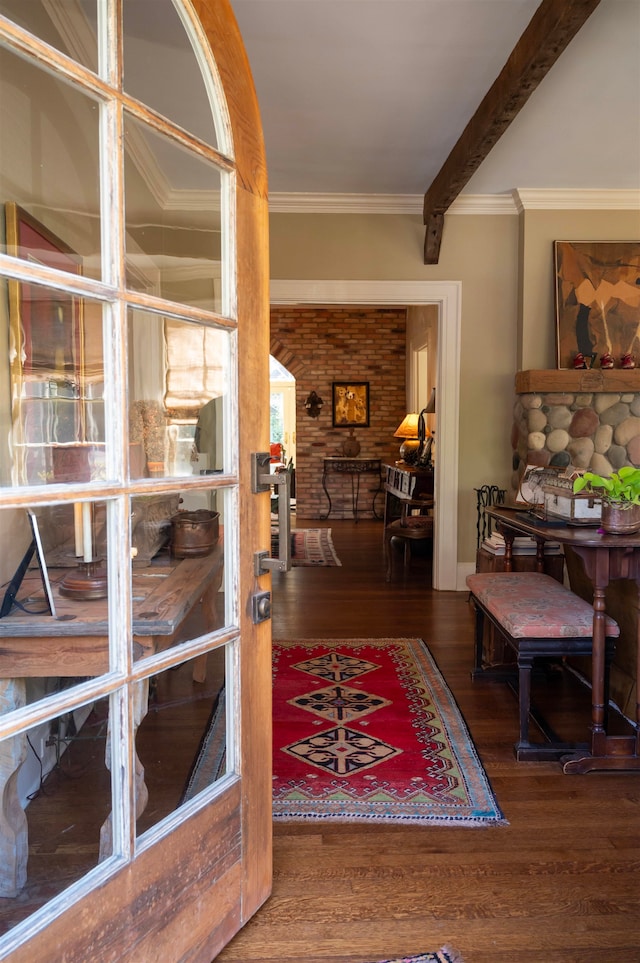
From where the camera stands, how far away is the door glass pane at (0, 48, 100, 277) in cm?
129

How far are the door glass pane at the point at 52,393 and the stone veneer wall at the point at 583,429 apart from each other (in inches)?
162

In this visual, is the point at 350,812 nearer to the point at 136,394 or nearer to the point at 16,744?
the point at 16,744

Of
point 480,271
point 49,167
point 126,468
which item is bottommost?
point 126,468

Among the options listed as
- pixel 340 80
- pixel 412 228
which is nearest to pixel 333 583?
pixel 412 228

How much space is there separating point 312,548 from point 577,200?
4.04 metres

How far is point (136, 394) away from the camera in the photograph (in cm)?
140

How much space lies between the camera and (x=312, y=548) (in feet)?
24.4

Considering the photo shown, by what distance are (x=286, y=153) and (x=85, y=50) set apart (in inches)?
139

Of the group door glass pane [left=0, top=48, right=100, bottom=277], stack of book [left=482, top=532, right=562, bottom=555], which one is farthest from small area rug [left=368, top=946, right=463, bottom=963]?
stack of book [left=482, top=532, right=562, bottom=555]

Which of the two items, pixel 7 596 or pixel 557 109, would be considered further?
pixel 557 109

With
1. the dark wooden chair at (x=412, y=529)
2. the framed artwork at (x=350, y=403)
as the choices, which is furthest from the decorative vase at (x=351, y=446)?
the dark wooden chair at (x=412, y=529)

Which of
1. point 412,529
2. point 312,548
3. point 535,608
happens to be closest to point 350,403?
point 312,548

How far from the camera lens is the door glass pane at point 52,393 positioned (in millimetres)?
1286

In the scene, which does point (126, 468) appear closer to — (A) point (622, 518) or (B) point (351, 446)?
(A) point (622, 518)
